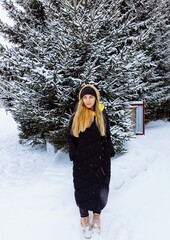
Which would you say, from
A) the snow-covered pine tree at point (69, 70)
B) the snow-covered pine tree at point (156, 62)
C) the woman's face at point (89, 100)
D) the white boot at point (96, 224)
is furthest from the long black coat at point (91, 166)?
the snow-covered pine tree at point (156, 62)

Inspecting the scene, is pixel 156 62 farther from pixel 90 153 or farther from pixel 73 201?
pixel 90 153

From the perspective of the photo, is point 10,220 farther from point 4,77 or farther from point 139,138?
point 139,138

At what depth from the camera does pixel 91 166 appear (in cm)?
394

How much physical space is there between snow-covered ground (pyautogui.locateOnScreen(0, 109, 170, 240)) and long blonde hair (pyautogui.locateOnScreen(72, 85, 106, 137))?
4.58ft

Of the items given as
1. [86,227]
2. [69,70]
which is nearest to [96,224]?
[86,227]

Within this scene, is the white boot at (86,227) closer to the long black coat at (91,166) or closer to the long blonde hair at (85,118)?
the long black coat at (91,166)

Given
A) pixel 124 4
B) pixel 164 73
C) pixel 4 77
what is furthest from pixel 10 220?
pixel 164 73

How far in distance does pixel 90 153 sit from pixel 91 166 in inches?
7.0

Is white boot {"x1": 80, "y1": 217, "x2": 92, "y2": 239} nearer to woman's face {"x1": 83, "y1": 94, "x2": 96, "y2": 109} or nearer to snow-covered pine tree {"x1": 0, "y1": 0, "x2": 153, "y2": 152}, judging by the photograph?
woman's face {"x1": 83, "y1": 94, "x2": 96, "y2": 109}

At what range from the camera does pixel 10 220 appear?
168 inches

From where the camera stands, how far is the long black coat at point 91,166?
393cm

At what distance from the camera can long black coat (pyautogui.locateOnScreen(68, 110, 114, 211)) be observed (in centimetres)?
393

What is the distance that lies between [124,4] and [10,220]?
919 centimetres

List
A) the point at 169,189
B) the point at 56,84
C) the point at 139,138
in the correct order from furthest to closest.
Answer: the point at 139,138 → the point at 56,84 → the point at 169,189
